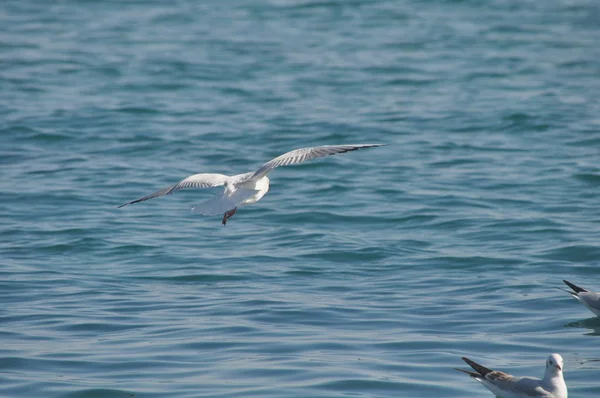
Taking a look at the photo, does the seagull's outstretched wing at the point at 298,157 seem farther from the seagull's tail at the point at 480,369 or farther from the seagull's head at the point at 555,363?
the seagull's head at the point at 555,363

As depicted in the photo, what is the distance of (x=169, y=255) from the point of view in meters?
12.0

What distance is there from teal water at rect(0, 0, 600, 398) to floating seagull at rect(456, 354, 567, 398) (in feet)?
1.32

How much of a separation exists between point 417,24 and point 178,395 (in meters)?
22.4

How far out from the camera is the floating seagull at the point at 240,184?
30.6 ft

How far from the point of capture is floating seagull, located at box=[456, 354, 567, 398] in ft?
23.6


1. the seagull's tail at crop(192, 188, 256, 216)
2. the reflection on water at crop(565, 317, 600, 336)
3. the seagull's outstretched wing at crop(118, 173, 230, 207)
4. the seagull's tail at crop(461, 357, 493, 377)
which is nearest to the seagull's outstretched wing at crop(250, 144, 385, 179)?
the seagull's tail at crop(192, 188, 256, 216)

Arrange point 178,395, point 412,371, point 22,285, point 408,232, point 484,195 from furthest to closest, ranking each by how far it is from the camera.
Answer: point 484,195 < point 408,232 < point 22,285 < point 412,371 < point 178,395

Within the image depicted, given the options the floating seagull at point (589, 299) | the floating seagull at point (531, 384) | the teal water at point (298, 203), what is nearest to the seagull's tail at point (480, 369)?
the floating seagull at point (531, 384)

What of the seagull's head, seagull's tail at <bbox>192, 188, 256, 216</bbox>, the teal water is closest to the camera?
the seagull's head

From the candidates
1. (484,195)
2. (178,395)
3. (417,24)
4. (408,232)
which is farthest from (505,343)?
(417,24)

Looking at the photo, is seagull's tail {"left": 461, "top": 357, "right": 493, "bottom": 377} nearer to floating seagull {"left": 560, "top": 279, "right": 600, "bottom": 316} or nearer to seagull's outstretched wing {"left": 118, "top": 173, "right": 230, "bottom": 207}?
floating seagull {"left": 560, "top": 279, "right": 600, "bottom": 316}

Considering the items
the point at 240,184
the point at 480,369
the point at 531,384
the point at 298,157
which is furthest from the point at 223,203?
the point at 531,384

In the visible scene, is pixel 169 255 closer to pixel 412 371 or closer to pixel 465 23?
pixel 412 371

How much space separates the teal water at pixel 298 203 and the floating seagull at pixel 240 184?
1041 mm
